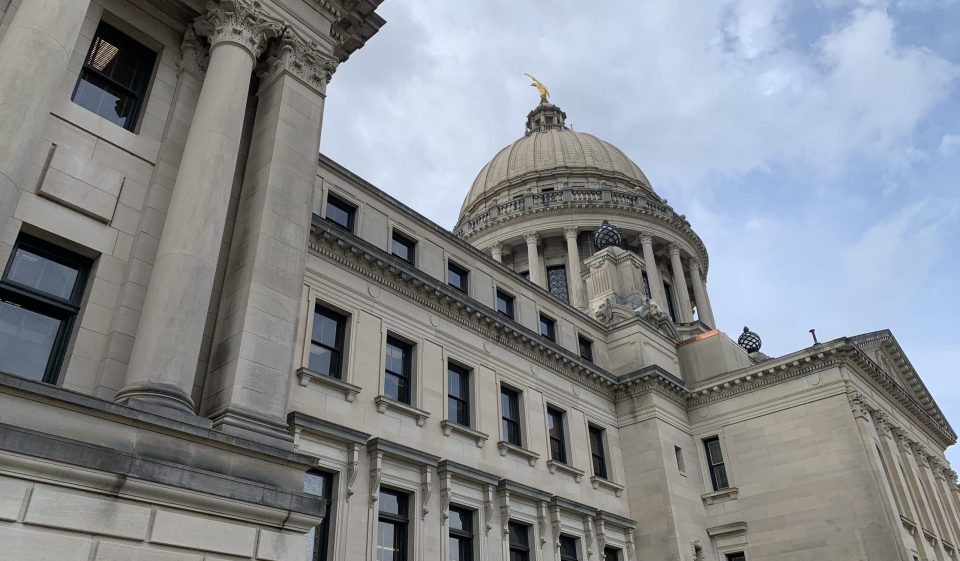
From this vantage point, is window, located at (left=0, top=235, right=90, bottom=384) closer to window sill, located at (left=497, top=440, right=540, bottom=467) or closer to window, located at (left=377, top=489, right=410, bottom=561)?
window, located at (left=377, top=489, right=410, bottom=561)

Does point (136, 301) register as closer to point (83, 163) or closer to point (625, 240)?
point (83, 163)

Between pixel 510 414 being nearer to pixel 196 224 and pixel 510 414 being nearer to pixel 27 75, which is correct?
pixel 196 224

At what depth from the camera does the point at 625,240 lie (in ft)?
188

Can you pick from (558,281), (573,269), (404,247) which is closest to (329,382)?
(404,247)

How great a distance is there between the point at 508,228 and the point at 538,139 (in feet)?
46.2

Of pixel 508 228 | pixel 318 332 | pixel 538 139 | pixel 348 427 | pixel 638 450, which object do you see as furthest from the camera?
pixel 538 139

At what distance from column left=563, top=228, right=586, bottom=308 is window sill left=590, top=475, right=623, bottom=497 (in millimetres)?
21258

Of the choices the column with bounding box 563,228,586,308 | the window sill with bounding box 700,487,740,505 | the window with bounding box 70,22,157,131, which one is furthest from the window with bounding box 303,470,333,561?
the column with bounding box 563,228,586,308

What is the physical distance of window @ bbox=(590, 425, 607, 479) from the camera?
91.1 ft

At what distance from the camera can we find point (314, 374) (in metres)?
18.5

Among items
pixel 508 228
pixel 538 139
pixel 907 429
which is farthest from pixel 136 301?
pixel 538 139

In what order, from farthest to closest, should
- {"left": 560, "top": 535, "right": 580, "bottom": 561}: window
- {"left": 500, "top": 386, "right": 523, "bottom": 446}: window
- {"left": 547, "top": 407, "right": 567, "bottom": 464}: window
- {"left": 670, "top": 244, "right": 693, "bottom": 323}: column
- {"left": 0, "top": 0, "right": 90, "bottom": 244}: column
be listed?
1. {"left": 670, "top": 244, "right": 693, "bottom": 323}: column
2. {"left": 547, "top": 407, "right": 567, "bottom": 464}: window
3. {"left": 500, "top": 386, "right": 523, "bottom": 446}: window
4. {"left": 560, "top": 535, "right": 580, "bottom": 561}: window
5. {"left": 0, "top": 0, "right": 90, "bottom": 244}: column

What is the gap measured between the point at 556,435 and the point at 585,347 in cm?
591

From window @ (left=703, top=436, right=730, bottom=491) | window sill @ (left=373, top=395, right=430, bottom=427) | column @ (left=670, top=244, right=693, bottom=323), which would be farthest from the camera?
column @ (left=670, top=244, right=693, bottom=323)
